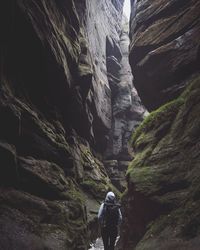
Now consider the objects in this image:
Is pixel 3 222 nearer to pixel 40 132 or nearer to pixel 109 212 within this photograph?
pixel 109 212

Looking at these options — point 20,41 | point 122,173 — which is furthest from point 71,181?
point 122,173

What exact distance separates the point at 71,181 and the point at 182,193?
476 inches

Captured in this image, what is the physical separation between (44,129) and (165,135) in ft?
26.6

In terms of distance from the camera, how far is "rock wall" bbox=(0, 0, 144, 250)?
14664mm

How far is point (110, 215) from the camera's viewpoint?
10031 millimetres

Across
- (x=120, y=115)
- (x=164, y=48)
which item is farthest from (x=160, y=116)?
(x=120, y=115)

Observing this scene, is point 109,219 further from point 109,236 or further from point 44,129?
point 44,129

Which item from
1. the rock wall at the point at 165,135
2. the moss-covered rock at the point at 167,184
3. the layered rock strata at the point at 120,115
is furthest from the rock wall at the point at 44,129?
the layered rock strata at the point at 120,115

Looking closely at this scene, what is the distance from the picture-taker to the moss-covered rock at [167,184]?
36.6 feet

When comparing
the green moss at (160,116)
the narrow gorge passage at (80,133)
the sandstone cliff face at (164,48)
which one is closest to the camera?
the narrow gorge passage at (80,133)

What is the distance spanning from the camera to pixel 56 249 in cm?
1355

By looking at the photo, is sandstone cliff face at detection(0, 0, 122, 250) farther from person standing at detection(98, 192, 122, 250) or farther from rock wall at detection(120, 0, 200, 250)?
rock wall at detection(120, 0, 200, 250)

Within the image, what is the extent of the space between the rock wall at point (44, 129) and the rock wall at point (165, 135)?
409 cm

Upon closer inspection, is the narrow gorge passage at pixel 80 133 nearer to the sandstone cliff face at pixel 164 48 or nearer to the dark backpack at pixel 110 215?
the sandstone cliff face at pixel 164 48
